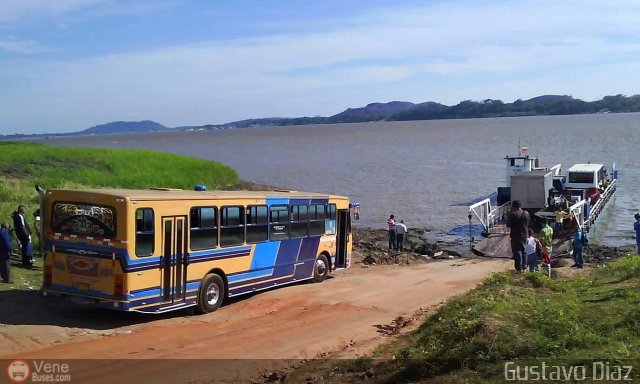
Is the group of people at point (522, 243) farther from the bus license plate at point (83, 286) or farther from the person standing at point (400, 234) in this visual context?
the person standing at point (400, 234)

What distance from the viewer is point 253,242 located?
16391mm

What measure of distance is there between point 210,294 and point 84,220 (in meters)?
3.35

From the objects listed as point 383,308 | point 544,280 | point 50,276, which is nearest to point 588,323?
point 544,280

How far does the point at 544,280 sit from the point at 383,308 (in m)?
4.01

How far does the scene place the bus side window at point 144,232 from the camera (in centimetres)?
1299

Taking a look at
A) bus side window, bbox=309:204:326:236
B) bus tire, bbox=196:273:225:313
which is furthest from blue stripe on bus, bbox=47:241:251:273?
bus side window, bbox=309:204:326:236

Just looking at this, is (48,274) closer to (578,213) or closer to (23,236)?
(23,236)

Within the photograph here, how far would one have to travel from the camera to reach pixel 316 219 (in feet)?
63.6

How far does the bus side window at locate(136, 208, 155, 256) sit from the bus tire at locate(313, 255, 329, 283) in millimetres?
7138

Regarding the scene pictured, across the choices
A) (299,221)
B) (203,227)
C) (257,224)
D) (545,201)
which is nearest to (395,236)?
(545,201)

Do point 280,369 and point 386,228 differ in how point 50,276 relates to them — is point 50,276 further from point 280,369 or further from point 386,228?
Result: point 386,228

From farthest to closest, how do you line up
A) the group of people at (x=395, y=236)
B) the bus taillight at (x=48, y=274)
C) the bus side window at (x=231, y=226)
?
the group of people at (x=395, y=236) → the bus side window at (x=231, y=226) → the bus taillight at (x=48, y=274)

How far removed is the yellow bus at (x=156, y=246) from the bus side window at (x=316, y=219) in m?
1.98

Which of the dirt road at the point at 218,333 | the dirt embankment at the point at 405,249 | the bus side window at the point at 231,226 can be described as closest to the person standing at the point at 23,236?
the dirt road at the point at 218,333
